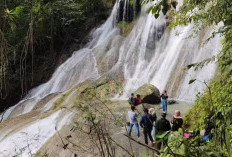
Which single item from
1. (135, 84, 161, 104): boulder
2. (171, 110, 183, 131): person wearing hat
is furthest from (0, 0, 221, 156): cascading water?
(171, 110, 183, 131): person wearing hat

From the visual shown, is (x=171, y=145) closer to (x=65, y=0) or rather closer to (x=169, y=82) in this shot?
(x=169, y=82)

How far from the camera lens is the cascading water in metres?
15.0

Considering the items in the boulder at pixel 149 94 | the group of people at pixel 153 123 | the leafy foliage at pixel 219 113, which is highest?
the leafy foliage at pixel 219 113

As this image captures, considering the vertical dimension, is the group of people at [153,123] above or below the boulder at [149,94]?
above

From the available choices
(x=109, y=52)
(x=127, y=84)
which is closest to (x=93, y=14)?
(x=109, y=52)

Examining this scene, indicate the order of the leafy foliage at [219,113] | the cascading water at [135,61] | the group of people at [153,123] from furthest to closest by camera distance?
the cascading water at [135,61] → the group of people at [153,123] → the leafy foliage at [219,113]

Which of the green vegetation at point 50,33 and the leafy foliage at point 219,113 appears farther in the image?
the green vegetation at point 50,33

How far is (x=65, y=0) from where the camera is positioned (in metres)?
26.2

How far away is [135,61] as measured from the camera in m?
19.8

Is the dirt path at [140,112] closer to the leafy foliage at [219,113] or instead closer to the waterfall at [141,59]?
the leafy foliage at [219,113]

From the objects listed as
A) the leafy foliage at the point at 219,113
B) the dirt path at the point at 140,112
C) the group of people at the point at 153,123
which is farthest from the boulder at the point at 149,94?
the group of people at the point at 153,123

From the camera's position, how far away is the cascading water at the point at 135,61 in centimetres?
1495

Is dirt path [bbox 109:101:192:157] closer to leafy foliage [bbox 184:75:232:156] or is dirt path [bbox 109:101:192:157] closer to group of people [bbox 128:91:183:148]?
group of people [bbox 128:91:183:148]

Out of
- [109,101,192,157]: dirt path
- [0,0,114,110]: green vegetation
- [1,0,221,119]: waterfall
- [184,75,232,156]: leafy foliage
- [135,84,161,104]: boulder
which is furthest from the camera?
[0,0,114,110]: green vegetation
